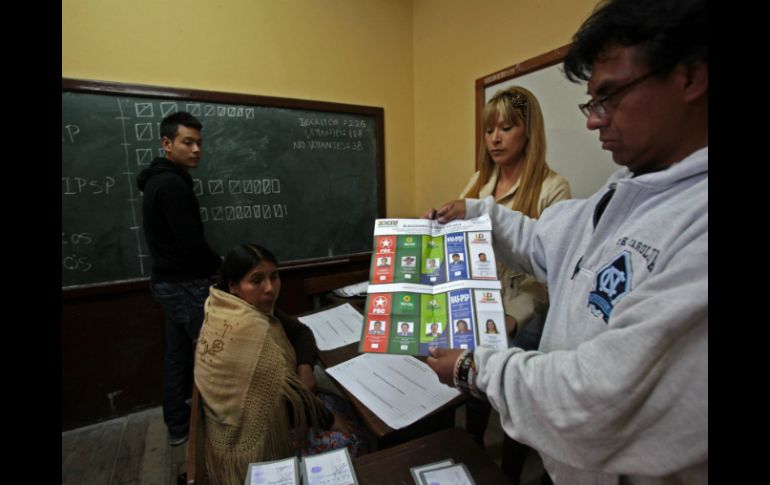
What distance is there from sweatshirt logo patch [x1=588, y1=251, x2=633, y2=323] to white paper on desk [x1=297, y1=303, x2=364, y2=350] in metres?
0.88

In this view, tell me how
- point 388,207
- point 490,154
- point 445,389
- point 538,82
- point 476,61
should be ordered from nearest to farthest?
point 445,389 → point 490,154 → point 538,82 → point 476,61 → point 388,207

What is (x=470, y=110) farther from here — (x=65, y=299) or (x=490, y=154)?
(x=65, y=299)

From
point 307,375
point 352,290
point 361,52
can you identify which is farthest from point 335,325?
point 361,52

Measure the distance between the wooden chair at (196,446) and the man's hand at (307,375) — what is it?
1.13ft

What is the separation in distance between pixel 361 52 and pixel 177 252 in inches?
72.6

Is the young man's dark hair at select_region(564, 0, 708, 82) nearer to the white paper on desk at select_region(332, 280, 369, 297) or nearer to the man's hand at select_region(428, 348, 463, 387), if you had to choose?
the man's hand at select_region(428, 348, 463, 387)

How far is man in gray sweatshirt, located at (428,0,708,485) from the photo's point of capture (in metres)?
0.42

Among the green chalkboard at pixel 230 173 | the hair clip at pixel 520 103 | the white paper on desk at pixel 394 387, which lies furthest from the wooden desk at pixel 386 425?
the green chalkboard at pixel 230 173

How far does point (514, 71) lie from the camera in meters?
1.95

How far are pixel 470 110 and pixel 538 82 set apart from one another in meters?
0.55

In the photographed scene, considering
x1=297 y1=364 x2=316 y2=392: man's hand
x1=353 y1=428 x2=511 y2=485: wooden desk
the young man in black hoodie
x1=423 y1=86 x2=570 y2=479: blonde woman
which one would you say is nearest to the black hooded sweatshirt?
the young man in black hoodie

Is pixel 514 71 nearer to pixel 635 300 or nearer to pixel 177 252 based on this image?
pixel 635 300
